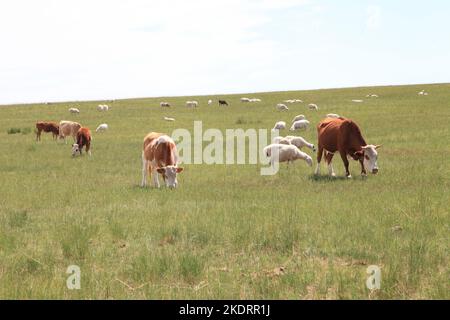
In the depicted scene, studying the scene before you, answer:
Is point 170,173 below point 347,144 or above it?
below

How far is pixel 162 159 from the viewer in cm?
1644

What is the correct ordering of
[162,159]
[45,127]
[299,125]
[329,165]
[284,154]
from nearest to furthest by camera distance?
[162,159]
[329,165]
[284,154]
[299,125]
[45,127]

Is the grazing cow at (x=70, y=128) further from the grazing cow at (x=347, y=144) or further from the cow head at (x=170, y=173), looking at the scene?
the grazing cow at (x=347, y=144)

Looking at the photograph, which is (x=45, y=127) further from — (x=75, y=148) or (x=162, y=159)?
(x=162, y=159)

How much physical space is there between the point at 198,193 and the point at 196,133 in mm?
21092

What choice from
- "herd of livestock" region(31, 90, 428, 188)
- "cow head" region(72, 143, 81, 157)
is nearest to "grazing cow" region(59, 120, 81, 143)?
"cow head" region(72, 143, 81, 157)

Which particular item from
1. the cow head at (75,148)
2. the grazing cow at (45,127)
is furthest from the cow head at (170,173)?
the grazing cow at (45,127)

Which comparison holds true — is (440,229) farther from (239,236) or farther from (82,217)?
(82,217)

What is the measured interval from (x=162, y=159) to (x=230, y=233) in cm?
780

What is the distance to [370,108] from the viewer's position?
157 feet

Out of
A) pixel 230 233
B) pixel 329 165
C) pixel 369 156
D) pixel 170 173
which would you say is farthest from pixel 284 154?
pixel 230 233

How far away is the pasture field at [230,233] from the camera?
6.39m
